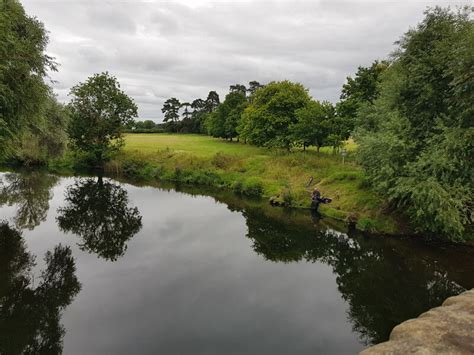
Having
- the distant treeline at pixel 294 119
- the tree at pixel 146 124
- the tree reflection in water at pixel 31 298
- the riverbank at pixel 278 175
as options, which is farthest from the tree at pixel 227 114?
the tree at pixel 146 124

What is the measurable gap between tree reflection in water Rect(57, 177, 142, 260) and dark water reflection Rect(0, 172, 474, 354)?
18 centimetres

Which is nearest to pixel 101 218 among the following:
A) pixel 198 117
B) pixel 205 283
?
pixel 205 283

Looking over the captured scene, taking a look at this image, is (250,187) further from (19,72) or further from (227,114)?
(227,114)

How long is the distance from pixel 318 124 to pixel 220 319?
35055mm

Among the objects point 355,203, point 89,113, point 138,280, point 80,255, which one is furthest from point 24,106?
point 89,113

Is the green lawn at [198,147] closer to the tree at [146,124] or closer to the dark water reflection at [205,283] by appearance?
the dark water reflection at [205,283]

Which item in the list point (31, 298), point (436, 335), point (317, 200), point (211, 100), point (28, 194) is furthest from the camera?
point (211, 100)

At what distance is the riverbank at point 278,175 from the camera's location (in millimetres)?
29734

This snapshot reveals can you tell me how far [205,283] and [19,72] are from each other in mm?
14768

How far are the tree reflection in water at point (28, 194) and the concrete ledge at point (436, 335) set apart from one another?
25.6 meters

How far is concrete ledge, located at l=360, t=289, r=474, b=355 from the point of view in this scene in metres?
8.95

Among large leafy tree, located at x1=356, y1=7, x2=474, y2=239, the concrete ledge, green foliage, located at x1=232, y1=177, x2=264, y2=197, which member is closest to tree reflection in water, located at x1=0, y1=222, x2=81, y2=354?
the concrete ledge

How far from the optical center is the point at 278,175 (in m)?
43.0

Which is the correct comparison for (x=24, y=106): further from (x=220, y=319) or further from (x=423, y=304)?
(x=423, y=304)
